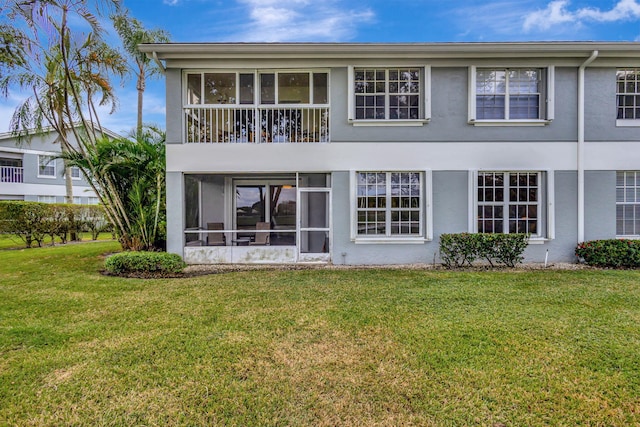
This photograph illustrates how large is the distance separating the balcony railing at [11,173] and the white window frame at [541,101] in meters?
30.2

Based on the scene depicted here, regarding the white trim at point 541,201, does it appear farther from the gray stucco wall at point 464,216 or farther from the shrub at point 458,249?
the shrub at point 458,249

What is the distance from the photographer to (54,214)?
15.3 m

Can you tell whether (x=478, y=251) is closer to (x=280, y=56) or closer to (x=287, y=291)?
(x=287, y=291)

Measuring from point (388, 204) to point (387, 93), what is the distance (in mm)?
3396

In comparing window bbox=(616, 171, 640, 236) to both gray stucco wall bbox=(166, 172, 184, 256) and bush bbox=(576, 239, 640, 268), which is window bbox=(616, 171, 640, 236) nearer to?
bush bbox=(576, 239, 640, 268)

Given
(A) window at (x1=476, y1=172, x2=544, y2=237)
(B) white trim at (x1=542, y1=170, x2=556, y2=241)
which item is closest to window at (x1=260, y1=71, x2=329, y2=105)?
(A) window at (x1=476, y1=172, x2=544, y2=237)

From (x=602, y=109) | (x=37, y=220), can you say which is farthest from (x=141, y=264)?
(x=602, y=109)

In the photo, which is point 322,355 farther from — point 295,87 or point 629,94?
point 629,94

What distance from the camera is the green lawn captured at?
125 inches

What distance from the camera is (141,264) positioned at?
29.9ft

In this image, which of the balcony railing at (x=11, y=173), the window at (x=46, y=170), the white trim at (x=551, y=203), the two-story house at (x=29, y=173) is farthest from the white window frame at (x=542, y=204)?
the balcony railing at (x=11, y=173)

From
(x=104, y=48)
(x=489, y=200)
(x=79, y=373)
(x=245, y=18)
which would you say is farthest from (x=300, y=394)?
(x=245, y=18)

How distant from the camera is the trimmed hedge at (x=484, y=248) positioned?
9445 millimetres

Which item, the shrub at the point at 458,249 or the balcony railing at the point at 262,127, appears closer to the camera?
the shrub at the point at 458,249
